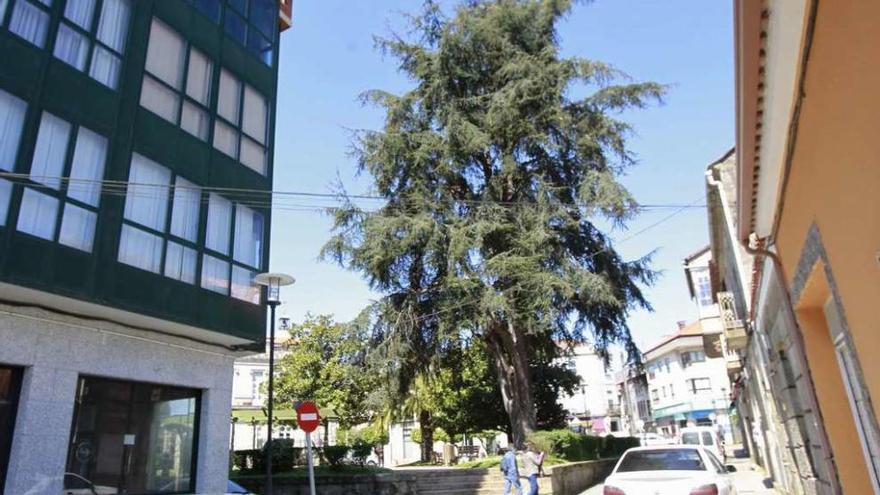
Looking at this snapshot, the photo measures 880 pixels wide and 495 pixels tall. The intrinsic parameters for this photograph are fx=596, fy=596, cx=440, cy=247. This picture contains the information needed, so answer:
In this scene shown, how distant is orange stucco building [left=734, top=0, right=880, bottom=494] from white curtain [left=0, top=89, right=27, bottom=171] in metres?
A: 10.2

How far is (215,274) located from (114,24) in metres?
5.38

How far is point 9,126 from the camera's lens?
946 centimetres

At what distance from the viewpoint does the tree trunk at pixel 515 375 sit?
20672mm

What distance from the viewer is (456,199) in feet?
73.1

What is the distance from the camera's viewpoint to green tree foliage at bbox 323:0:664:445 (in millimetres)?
19062

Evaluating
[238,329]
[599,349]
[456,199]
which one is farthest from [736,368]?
[238,329]

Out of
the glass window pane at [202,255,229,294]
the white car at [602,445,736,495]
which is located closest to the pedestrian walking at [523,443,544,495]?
the white car at [602,445,736,495]

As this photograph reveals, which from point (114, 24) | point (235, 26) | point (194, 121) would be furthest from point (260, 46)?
point (114, 24)

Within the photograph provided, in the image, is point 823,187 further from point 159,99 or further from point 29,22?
point 159,99

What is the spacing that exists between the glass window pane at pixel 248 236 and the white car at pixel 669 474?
9.27m

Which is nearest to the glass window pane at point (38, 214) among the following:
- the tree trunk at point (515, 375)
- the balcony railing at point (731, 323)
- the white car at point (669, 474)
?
the white car at point (669, 474)

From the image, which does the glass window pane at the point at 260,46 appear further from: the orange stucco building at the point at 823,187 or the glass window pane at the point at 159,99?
the orange stucco building at the point at 823,187

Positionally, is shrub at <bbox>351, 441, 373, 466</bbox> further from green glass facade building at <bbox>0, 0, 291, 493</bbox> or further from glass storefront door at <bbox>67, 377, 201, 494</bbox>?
glass storefront door at <bbox>67, 377, 201, 494</bbox>

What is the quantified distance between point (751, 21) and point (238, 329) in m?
11.9
